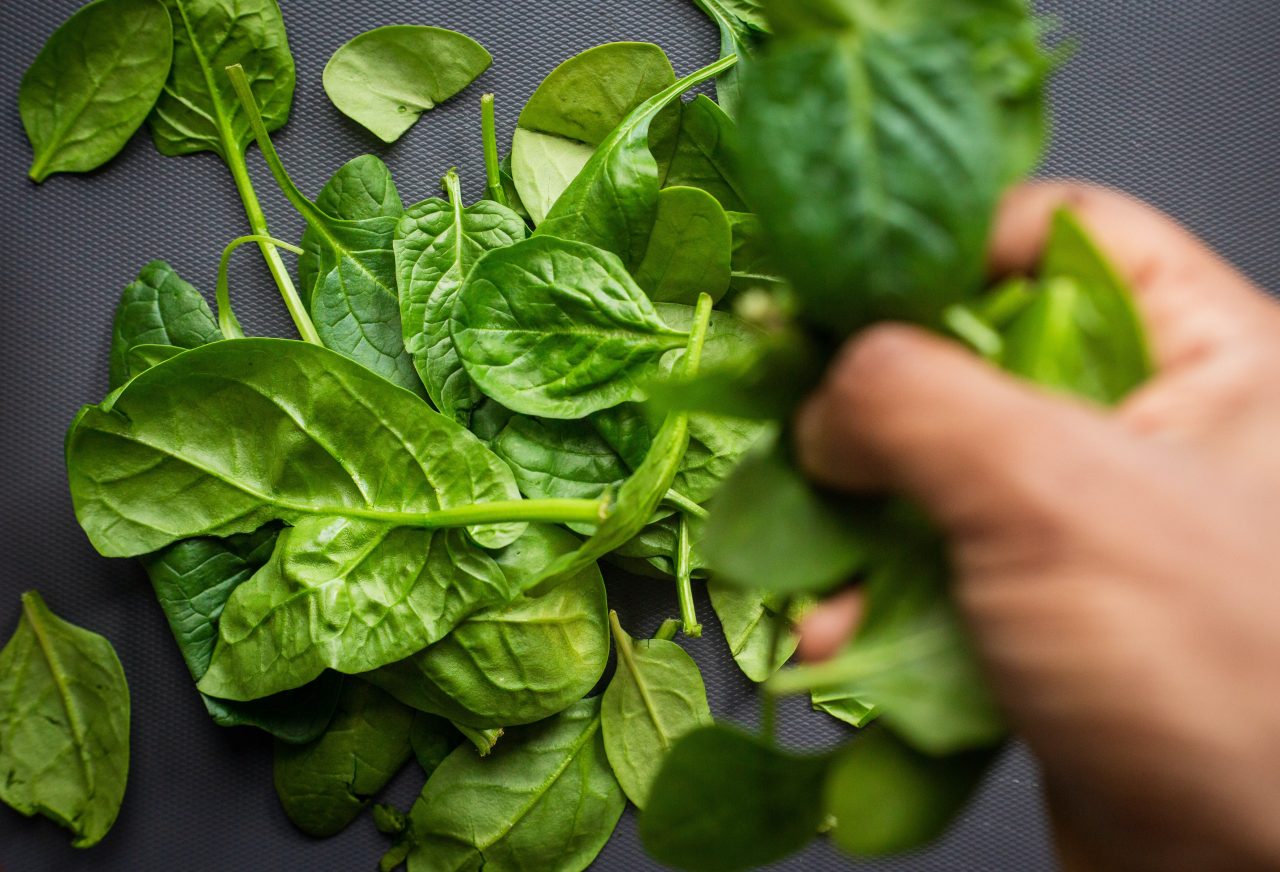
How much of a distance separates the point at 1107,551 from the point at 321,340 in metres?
0.43

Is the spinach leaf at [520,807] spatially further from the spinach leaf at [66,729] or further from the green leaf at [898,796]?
the green leaf at [898,796]


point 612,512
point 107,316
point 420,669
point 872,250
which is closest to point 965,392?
point 872,250

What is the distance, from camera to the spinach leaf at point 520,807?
0.53 meters

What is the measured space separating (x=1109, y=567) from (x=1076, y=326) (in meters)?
0.07

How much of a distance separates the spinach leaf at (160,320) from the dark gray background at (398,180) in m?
0.03

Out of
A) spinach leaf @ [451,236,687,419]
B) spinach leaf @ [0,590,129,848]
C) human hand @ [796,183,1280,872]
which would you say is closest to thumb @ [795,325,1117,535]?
human hand @ [796,183,1280,872]

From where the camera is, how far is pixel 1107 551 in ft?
0.72

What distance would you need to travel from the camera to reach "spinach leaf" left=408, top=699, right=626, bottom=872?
0.53 m

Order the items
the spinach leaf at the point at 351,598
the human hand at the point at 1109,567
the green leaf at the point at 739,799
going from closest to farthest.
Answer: the human hand at the point at 1109,567
the green leaf at the point at 739,799
the spinach leaf at the point at 351,598

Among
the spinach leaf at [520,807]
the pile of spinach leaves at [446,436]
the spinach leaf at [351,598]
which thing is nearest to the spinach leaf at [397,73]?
the pile of spinach leaves at [446,436]

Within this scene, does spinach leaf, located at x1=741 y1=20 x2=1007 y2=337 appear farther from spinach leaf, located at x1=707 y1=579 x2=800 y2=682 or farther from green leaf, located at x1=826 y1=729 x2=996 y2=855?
spinach leaf, located at x1=707 y1=579 x2=800 y2=682

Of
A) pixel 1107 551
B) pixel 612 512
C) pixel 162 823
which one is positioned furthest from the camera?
pixel 162 823

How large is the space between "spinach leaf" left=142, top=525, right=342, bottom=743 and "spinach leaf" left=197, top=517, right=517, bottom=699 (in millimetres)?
21

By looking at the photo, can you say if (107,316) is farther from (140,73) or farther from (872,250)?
(872,250)
